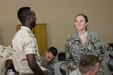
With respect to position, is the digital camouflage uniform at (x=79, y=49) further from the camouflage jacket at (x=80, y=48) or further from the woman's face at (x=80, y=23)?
the woman's face at (x=80, y=23)

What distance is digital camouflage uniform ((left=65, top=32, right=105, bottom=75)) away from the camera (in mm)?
3137

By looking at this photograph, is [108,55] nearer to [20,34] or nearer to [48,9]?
[48,9]

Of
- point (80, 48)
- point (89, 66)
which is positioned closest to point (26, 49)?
point (89, 66)

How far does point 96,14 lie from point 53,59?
194 centimetres

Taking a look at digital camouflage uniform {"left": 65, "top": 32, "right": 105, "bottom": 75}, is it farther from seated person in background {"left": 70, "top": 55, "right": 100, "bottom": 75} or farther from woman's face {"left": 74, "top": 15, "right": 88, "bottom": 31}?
seated person in background {"left": 70, "top": 55, "right": 100, "bottom": 75}

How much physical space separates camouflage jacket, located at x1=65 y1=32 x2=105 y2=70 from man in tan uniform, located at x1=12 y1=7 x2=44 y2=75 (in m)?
0.66

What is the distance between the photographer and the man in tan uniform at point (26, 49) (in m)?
2.59

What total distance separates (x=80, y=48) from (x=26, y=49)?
2.68ft

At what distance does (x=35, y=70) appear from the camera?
8.52 feet

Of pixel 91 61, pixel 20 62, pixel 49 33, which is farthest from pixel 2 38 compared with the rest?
pixel 91 61

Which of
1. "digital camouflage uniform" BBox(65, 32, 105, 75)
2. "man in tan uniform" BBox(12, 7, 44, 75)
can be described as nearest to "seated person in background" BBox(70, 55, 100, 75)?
"man in tan uniform" BBox(12, 7, 44, 75)

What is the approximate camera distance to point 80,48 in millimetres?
3172

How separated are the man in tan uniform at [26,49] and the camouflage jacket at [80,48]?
0.66 meters

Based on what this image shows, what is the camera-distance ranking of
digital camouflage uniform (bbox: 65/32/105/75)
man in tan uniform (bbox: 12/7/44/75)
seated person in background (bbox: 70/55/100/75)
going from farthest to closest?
digital camouflage uniform (bbox: 65/32/105/75) < man in tan uniform (bbox: 12/7/44/75) < seated person in background (bbox: 70/55/100/75)
